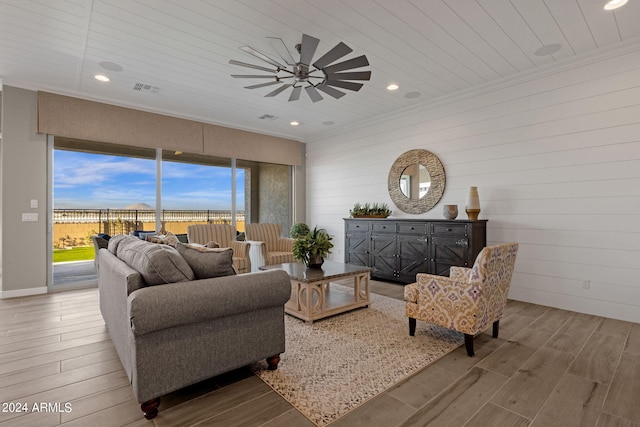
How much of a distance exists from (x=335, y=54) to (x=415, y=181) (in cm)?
312

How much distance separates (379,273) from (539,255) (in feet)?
7.33

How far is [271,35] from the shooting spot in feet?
10.5

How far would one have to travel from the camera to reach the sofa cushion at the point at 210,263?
2.12 meters

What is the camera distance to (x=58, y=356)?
2.56m

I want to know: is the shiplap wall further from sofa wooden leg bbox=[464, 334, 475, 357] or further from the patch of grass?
the patch of grass

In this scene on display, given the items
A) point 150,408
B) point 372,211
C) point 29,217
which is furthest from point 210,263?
point 29,217

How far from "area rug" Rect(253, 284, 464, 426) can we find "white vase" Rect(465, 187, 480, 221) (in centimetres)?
182

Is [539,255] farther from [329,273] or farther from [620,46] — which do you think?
[329,273]

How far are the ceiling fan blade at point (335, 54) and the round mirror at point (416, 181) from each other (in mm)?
2801

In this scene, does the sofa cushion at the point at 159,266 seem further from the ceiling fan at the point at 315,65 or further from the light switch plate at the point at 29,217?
the light switch plate at the point at 29,217

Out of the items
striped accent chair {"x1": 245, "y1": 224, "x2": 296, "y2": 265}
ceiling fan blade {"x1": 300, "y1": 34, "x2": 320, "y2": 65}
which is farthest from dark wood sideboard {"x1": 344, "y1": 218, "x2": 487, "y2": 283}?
ceiling fan blade {"x1": 300, "y1": 34, "x2": 320, "y2": 65}

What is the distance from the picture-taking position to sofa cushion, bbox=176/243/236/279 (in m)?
2.12

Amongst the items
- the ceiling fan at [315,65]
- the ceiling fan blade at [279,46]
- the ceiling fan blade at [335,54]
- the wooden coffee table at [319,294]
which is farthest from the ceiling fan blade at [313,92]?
the wooden coffee table at [319,294]

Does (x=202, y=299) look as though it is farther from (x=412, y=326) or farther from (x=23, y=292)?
(x=23, y=292)
